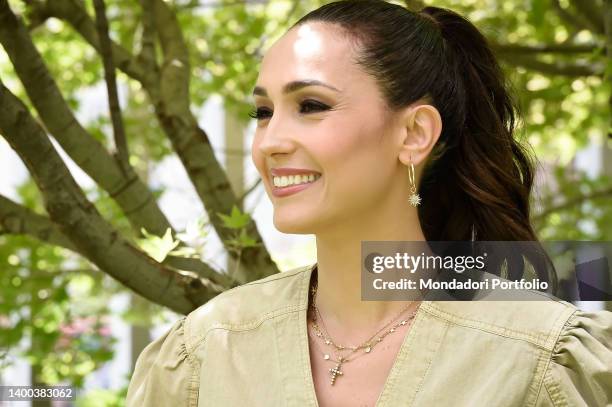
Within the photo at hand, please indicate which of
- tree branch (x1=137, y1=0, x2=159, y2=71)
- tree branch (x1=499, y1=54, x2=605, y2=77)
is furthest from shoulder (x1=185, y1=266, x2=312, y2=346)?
tree branch (x1=499, y1=54, x2=605, y2=77)

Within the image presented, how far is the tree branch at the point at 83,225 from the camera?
2.12m

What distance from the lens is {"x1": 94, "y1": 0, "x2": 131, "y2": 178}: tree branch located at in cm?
251

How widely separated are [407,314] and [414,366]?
14 cm

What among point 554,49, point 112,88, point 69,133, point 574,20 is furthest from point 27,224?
point 574,20

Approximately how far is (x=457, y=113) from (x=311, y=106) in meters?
0.33

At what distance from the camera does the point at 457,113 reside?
6.44 feet

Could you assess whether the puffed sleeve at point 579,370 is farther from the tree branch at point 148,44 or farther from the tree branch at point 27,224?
the tree branch at point 148,44

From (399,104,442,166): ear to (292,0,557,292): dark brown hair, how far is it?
0.03 m

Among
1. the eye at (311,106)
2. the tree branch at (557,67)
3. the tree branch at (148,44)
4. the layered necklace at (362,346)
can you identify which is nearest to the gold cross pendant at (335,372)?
the layered necklace at (362,346)

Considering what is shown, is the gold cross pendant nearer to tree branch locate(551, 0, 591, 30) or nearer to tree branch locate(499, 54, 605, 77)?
tree branch locate(499, 54, 605, 77)

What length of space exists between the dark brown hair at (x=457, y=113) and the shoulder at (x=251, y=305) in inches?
11.9

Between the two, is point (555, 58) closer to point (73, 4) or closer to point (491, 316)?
point (73, 4)

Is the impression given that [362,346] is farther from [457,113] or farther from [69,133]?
[69,133]

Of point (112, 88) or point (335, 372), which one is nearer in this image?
point (335, 372)
